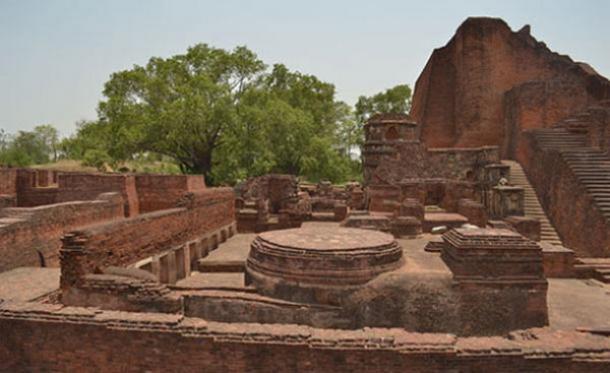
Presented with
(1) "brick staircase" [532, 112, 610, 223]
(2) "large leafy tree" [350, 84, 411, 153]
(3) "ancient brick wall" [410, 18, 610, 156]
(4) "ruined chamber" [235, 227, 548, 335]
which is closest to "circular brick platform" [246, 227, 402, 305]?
(4) "ruined chamber" [235, 227, 548, 335]

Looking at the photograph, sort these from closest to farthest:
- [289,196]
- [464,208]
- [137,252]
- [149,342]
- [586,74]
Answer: [149,342], [137,252], [464,208], [289,196], [586,74]

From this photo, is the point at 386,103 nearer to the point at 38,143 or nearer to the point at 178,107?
the point at 178,107

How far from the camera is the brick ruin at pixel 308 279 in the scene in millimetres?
4305

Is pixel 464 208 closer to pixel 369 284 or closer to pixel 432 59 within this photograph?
pixel 369 284

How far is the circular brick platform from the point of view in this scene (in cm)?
573

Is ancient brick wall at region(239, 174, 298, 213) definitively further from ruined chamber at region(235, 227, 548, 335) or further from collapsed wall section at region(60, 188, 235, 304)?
ruined chamber at region(235, 227, 548, 335)

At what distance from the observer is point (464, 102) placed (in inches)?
941

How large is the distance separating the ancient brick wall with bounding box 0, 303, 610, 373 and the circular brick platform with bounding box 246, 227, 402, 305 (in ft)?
4.05

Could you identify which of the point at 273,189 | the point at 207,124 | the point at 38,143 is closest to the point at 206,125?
the point at 207,124

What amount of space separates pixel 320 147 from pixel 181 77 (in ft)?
30.3

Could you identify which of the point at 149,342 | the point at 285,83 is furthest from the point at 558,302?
the point at 285,83

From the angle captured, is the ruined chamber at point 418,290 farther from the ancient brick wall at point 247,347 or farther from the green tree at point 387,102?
the green tree at point 387,102

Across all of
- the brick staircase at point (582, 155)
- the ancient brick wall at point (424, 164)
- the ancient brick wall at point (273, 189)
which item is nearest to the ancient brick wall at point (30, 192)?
the ancient brick wall at point (273, 189)

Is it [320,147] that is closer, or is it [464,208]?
[464,208]
